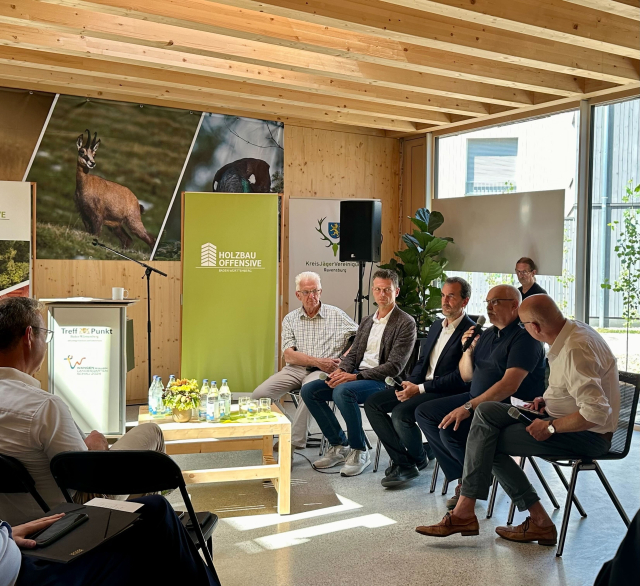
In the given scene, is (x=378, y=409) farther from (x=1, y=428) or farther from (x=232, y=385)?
(x=1, y=428)

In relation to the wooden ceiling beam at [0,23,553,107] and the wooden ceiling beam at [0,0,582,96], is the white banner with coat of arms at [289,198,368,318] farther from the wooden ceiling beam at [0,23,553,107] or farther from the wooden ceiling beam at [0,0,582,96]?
the wooden ceiling beam at [0,0,582,96]

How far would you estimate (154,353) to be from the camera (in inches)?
291

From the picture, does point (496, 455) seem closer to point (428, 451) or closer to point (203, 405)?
point (428, 451)

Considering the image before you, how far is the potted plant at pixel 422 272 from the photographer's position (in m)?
7.48

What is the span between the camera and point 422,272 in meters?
7.52

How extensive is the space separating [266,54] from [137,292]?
2965mm

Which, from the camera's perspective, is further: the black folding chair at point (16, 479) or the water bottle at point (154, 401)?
the water bottle at point (154, 401)

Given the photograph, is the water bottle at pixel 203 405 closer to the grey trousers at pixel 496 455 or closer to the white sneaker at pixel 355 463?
the white sneaker at pixel 355 463

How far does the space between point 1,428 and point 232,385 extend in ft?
12.3

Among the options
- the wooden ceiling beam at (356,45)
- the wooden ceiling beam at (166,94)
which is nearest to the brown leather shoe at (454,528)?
the wooden ceiling beam at (356,45)

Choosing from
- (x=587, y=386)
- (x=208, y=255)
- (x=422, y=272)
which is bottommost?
(x=587, y=386)

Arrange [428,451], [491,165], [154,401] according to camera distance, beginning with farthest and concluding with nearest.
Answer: [491,165] < [428,451] < [154,401]

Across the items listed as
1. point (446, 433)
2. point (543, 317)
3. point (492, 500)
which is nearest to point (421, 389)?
point (446, 433)

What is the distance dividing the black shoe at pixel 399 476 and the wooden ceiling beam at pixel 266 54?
2990 millimetres
